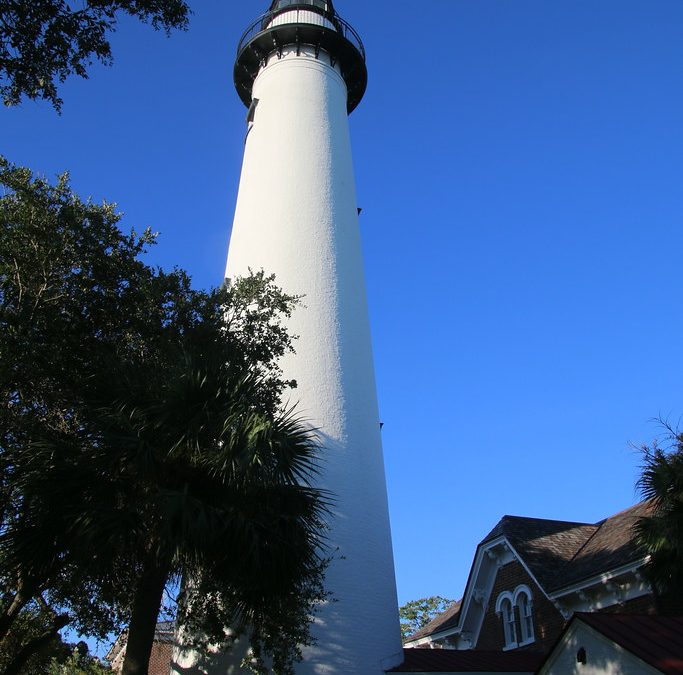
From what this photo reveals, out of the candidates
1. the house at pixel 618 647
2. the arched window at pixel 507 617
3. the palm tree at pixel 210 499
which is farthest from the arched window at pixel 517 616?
the palm tree at pixel 210 499

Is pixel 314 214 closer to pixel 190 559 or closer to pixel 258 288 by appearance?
pixel 258 288

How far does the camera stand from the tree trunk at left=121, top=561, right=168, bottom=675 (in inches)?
477

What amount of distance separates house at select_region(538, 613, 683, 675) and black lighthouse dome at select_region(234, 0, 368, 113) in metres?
22.2

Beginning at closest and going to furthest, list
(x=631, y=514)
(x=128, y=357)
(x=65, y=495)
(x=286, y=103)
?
(x=65, y=495) < (x=128, y=357) < (x=631, y=514) < (x=286, y=103)

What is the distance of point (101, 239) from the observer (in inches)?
603

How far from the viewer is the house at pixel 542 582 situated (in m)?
19.1

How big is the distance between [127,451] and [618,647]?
9280mm

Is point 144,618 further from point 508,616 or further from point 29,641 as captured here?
point 508,616

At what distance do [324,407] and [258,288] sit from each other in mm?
4951

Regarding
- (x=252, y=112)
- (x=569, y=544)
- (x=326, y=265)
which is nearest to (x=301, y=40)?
(x=252, y=112)

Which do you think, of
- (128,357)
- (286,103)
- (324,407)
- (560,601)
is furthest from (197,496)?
(286,103)

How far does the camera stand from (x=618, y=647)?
1335 centimetres

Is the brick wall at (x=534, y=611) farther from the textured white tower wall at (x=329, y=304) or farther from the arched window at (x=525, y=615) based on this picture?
the textured white tower wall at (x=329, y=304)

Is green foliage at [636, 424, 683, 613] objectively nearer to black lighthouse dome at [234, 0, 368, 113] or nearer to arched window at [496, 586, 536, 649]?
arched window at [496, 586, 536, 649]
